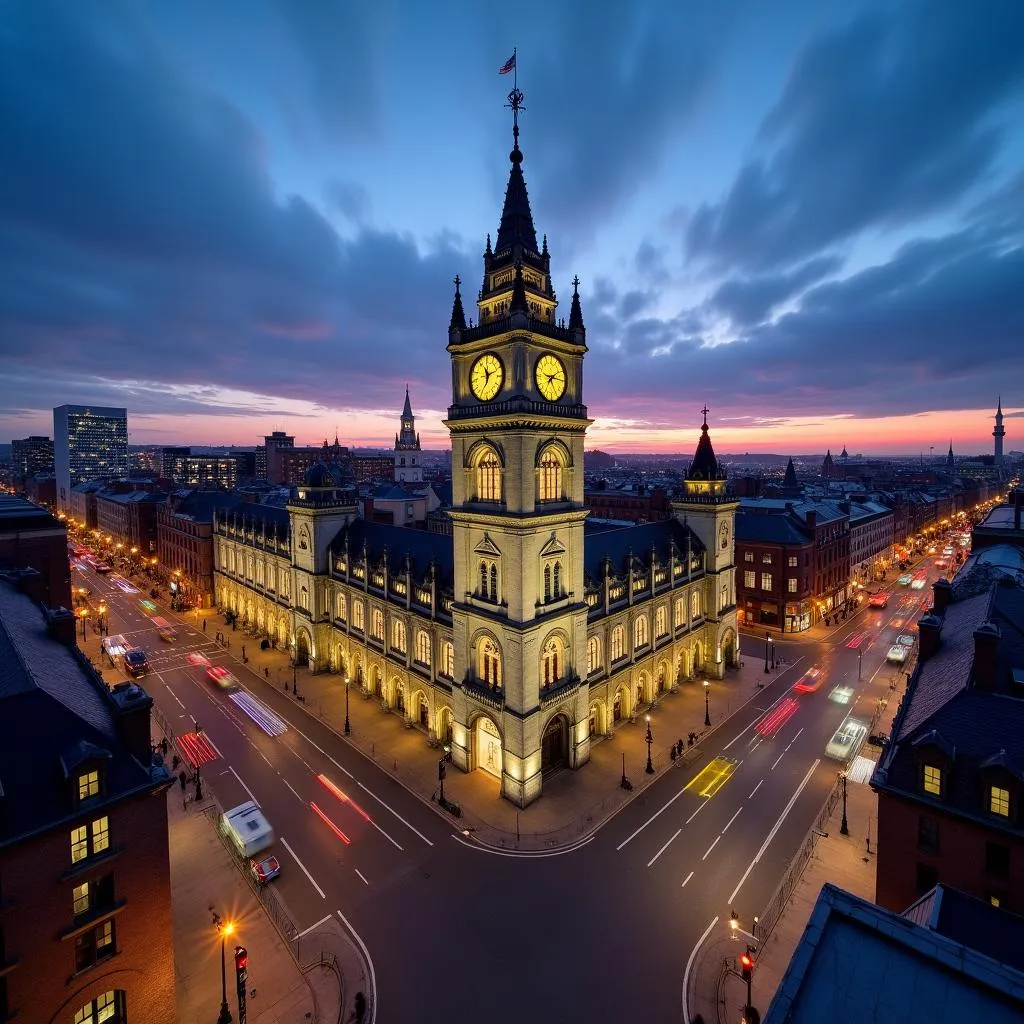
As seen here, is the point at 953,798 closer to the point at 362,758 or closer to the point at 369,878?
the point at 369,878

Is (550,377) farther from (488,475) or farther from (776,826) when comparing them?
(776,826)

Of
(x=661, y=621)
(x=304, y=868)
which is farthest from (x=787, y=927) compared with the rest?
(x=661, y=621)

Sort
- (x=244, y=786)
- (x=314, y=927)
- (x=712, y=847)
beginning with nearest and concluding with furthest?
(x=314, y=927) < (x=712, y=847) < (x=244, y=786)

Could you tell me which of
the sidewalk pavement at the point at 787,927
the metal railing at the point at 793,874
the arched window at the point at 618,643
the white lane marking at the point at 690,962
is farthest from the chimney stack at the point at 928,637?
the arched window at the point at 618,643

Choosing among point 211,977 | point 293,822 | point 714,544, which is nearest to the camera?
point 211,977

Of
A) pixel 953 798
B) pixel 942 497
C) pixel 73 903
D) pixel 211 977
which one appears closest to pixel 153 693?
pixel 211 977
